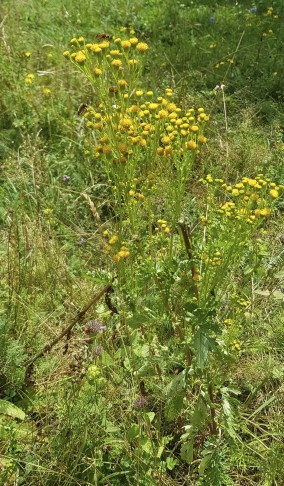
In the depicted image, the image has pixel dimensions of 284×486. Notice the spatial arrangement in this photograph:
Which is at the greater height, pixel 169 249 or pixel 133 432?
pixel 169 249

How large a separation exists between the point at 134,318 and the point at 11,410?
0.85 m

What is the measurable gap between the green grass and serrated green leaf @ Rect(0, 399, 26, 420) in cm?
3

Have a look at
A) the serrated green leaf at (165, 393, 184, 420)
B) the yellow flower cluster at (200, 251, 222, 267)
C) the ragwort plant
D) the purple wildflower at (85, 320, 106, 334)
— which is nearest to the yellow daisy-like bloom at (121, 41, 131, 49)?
the ragwort plant

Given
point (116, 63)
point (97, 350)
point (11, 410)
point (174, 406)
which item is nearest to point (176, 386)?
point (174, 406)

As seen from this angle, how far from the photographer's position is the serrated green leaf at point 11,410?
2127 mm

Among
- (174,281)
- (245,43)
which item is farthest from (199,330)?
(245,43)

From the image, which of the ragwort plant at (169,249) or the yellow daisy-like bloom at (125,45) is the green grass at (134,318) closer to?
the ragwort plant at (169,249)

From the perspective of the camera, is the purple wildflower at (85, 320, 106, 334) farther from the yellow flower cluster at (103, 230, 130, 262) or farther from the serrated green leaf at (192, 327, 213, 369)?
the serrated green leaf at (192, 327, 213, 369)

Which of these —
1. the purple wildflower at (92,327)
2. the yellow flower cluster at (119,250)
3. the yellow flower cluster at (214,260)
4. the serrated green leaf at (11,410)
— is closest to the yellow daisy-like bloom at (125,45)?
the yellow flower cluster at (119,250)

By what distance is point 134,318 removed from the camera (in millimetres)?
1688

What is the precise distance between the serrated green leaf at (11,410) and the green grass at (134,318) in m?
0.03

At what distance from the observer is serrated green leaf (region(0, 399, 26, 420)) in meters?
2.13

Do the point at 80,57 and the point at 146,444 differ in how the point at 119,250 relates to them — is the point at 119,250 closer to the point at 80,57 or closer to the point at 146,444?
the point at 80,57

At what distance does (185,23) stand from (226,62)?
1.01 m
